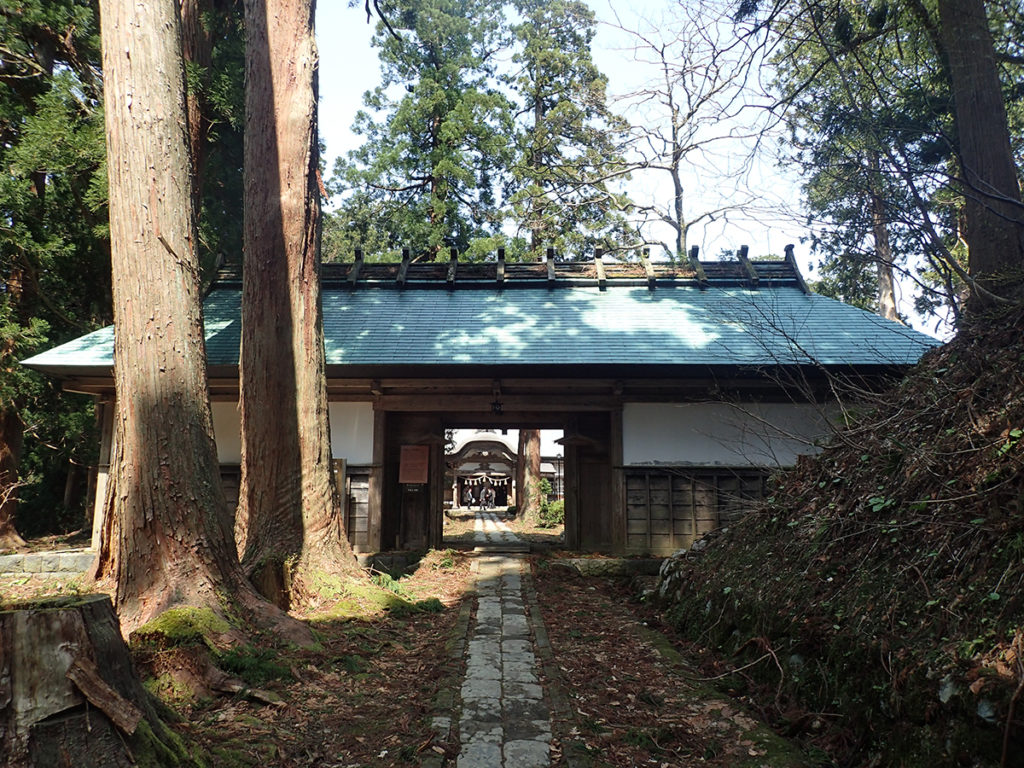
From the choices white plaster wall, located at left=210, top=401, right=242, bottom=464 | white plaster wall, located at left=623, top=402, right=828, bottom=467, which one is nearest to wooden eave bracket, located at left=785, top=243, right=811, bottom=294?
white plaster wall, located at left=623, top=402, right=828, bottom=467

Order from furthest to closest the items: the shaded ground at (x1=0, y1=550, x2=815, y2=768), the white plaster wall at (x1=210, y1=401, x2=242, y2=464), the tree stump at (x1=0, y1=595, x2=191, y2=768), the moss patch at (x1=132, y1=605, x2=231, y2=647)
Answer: the white plaster wall at (x1=210, y1=401, x2=242, y2=464) < the moss patch at (x1=132, y1=605, x2=231, y2=647) < the shaded ground at (x1=0, y1=550, x2=815, y2=768) < the tree stump at (x1=0, y1=595, x2=191, y2=768)

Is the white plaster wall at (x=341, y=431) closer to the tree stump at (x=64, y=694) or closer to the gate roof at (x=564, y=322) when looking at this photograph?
the gate roof at (x=564, y=322)

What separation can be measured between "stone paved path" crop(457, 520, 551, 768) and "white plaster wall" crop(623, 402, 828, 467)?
13.2 ft

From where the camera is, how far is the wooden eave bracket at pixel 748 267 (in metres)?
12.5

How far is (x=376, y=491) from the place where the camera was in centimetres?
1017

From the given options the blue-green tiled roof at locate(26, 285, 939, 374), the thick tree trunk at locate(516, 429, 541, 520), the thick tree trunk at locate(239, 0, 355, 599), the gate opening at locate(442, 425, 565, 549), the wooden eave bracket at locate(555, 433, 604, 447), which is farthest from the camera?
the thick tree trunk at locate(516, 429, 541, 520)

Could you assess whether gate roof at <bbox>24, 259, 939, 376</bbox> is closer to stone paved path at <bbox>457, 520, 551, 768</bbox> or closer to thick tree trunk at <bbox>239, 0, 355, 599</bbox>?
thick tree trunk at <bbox>239, 0, 355, 599</bbox>

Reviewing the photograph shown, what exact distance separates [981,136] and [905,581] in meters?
5.86

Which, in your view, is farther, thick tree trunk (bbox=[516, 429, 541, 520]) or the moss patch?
thick tree trunk (bbox=[516, 429, 541, 520])

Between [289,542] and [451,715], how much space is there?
308 cm

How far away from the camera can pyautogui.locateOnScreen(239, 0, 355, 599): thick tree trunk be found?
6.42 metres

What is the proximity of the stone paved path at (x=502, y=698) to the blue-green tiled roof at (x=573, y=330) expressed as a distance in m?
4.50

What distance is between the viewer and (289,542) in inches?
248

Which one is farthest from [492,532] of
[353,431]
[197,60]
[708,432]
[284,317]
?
[197,60]
